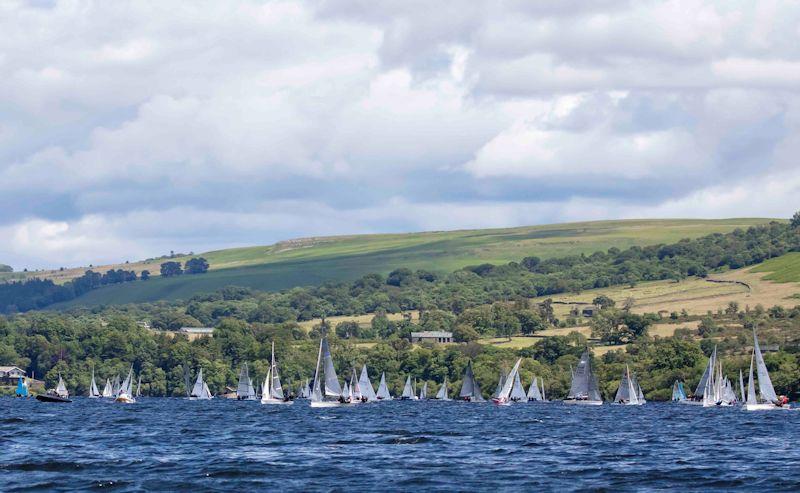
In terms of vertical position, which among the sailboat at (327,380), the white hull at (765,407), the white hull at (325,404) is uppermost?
the sailboat at (327,380)

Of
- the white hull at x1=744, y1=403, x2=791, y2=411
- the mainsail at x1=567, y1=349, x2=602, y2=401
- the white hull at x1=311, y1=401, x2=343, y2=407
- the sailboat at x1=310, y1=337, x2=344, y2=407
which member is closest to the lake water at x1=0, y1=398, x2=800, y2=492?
the white hull at x1=744, y1=403, x2=791, y2=411

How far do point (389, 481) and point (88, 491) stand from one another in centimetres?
1584

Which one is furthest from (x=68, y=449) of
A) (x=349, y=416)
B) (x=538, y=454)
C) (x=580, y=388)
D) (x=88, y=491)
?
(x=580, y=388)

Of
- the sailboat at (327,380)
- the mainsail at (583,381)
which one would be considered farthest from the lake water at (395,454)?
the mainsail at (583,381)

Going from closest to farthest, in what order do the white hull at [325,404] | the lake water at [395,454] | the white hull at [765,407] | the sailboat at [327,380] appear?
the lake water at [395,454] → the white hull at [765,407] → the sailboat at [327,380] → the white hull at [325,404]

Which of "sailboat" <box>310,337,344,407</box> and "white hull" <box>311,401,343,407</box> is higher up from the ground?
"sailboat" <box>310,337,344,407</box>

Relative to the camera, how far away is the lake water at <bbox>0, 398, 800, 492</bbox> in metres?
74.2

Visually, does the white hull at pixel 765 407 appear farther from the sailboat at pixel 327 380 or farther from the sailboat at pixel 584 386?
the sailboat at pixel 327 380

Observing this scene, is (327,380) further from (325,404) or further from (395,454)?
(395,454)

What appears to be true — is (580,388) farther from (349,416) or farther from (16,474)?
(16,474)

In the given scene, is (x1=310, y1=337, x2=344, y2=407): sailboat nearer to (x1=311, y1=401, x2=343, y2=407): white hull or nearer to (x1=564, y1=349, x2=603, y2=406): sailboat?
(x1=311, y1=401, x2=343, y2=407): white hull

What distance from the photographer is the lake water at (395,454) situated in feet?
244

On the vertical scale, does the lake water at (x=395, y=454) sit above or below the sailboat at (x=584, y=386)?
above

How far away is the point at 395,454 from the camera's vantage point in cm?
9038
